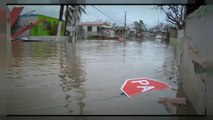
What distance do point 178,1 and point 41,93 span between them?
421cm

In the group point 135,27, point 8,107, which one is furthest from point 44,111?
point 135,27

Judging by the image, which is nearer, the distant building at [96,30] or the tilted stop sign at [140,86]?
the tilted stop sign at [140,86]

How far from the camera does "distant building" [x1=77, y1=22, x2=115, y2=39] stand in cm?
3853

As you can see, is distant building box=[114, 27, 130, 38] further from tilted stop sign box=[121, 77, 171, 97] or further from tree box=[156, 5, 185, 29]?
tilted stop sign box=[121, 77, 171, 97]

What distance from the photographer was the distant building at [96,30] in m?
38.5

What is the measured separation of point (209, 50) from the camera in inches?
214

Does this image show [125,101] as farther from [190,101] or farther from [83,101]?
[190,101]

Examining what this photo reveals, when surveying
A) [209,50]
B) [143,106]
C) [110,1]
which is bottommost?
→ [143,106]

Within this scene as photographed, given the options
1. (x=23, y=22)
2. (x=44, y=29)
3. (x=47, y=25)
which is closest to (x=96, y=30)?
(x=47, y=25)

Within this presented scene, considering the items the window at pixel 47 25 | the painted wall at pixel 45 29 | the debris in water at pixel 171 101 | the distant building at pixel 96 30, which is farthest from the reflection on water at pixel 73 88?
the distant building at pixel 96 30

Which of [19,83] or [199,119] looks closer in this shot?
[199,119]

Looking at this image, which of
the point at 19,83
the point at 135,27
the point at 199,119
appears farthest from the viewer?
the point at 135,27

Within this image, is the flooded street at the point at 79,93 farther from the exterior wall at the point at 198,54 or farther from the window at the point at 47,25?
the window at the point at 47,25

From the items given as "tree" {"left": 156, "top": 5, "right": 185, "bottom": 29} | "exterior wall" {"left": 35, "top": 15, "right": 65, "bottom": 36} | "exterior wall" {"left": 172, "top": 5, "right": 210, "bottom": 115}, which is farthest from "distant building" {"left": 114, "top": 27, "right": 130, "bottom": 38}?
"exterior wall" {"left": 172, "top": 5, "right": 210, "bottom": 115}
